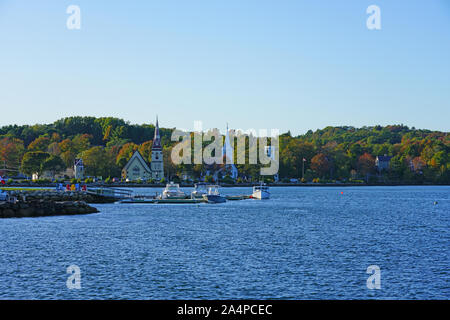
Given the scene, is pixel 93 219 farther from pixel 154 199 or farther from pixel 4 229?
pixel 154 199

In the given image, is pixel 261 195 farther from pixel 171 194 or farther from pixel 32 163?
pixel 32 163

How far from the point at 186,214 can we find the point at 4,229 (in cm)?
2704

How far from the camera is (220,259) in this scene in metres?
35.3

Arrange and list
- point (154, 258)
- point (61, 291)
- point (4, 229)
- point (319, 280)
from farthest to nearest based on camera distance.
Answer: point (4, 229), point (154, 258), point (319, 280), point (61, 291)

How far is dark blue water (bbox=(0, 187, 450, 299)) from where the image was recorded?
26.7 m

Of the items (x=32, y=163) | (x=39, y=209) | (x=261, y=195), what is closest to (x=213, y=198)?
(x=261, y=195)

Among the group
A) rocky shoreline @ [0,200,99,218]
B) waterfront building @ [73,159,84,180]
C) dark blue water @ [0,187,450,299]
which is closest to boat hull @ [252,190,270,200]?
rocky shoreline @ [0,200,99,218]

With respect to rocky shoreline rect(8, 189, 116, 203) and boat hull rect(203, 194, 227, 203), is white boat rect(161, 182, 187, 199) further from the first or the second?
rocky shoreline rect(8, 189, 116, 203)

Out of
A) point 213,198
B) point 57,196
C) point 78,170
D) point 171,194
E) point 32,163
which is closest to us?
point 57,196

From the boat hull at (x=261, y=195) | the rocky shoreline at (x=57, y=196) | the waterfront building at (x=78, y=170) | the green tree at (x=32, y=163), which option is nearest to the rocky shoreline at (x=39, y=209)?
the rocky shoreline at (x=57, y=196)

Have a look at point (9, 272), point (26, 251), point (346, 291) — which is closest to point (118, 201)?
point (26, 251)

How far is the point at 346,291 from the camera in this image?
2669 cm

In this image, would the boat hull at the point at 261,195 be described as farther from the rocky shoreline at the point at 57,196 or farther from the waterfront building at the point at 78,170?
the waterfront building at the point at 78,170

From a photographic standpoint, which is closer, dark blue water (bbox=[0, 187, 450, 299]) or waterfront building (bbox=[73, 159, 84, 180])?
dark blue water (bbox=[0, 187, 450, 299])
